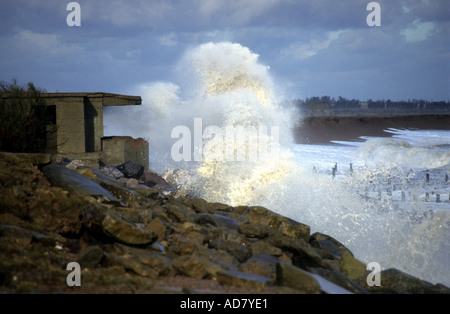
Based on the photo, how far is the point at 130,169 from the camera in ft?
43.6

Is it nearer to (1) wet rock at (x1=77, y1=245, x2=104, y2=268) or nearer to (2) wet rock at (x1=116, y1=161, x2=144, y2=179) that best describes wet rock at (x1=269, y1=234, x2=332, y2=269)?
(1) wet rock at (x1=77, y1=245, x2=104, y2=268)

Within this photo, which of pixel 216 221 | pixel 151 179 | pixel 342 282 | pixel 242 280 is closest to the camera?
pixel 242 280

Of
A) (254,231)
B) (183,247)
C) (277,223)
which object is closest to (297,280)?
(183,247)

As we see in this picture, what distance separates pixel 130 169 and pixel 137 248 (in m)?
7.86

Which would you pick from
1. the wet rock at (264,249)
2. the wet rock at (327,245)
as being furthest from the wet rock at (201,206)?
the wet rock at (264,249)

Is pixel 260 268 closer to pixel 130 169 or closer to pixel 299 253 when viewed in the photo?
pixel 299 253

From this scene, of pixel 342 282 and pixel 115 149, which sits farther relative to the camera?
pixel 115 149

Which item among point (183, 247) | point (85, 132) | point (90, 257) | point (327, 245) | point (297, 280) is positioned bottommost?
point (327, 245)

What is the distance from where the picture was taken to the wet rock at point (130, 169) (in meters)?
13.2

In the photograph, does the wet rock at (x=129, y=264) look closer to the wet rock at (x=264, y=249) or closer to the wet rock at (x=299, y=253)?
the wet rock at (x=264, y=249)

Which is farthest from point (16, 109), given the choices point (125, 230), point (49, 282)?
point (49, 282)

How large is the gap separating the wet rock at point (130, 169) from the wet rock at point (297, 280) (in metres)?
8.79

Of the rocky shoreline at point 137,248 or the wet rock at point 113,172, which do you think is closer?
the rocky shoreline at point 137,248
